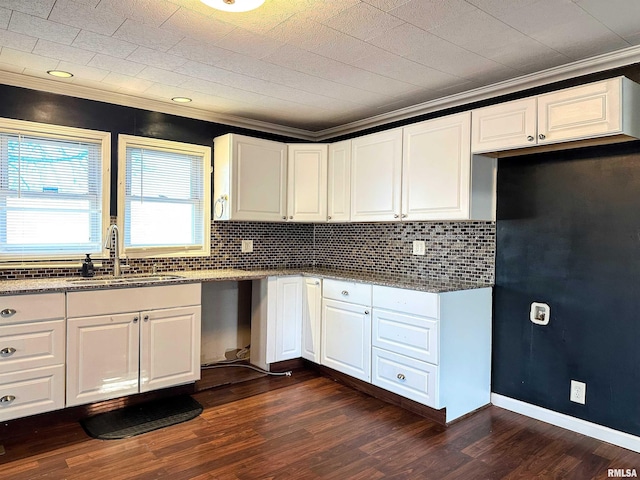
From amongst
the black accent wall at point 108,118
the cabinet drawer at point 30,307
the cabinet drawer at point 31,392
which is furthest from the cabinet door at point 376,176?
the cabinet drawer at point 31,392

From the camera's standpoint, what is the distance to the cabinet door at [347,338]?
10.5ft

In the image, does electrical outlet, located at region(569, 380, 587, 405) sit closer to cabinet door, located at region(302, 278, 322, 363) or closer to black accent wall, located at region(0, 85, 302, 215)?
cabinet door, located at region(302, 278, 322, 363)

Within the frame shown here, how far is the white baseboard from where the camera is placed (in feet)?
7.99

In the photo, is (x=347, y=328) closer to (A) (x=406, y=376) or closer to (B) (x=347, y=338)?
(B) (x=347, y=338)

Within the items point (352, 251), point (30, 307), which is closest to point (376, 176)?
point (352, 251)

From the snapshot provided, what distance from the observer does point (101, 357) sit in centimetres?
274

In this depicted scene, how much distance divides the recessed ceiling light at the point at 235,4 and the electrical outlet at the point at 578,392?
2721 millimetres

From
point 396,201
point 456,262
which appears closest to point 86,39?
point 396,201

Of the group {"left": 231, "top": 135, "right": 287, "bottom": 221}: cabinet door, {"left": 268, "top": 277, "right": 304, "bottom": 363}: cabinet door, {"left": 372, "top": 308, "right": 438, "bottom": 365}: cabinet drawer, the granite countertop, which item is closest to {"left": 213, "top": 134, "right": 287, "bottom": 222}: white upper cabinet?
{"left": 231, "top": 135, "right": 287, "bottom": 221}: cabinet door

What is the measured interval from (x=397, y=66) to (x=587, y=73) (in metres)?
1.12

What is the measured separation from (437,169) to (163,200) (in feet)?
7.07

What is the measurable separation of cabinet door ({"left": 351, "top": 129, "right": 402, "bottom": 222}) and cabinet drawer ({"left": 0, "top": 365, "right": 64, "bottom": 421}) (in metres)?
2.37

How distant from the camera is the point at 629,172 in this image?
2.43 metres

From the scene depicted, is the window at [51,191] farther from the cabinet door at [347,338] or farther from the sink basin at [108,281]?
the cabinet door at [347,338]
